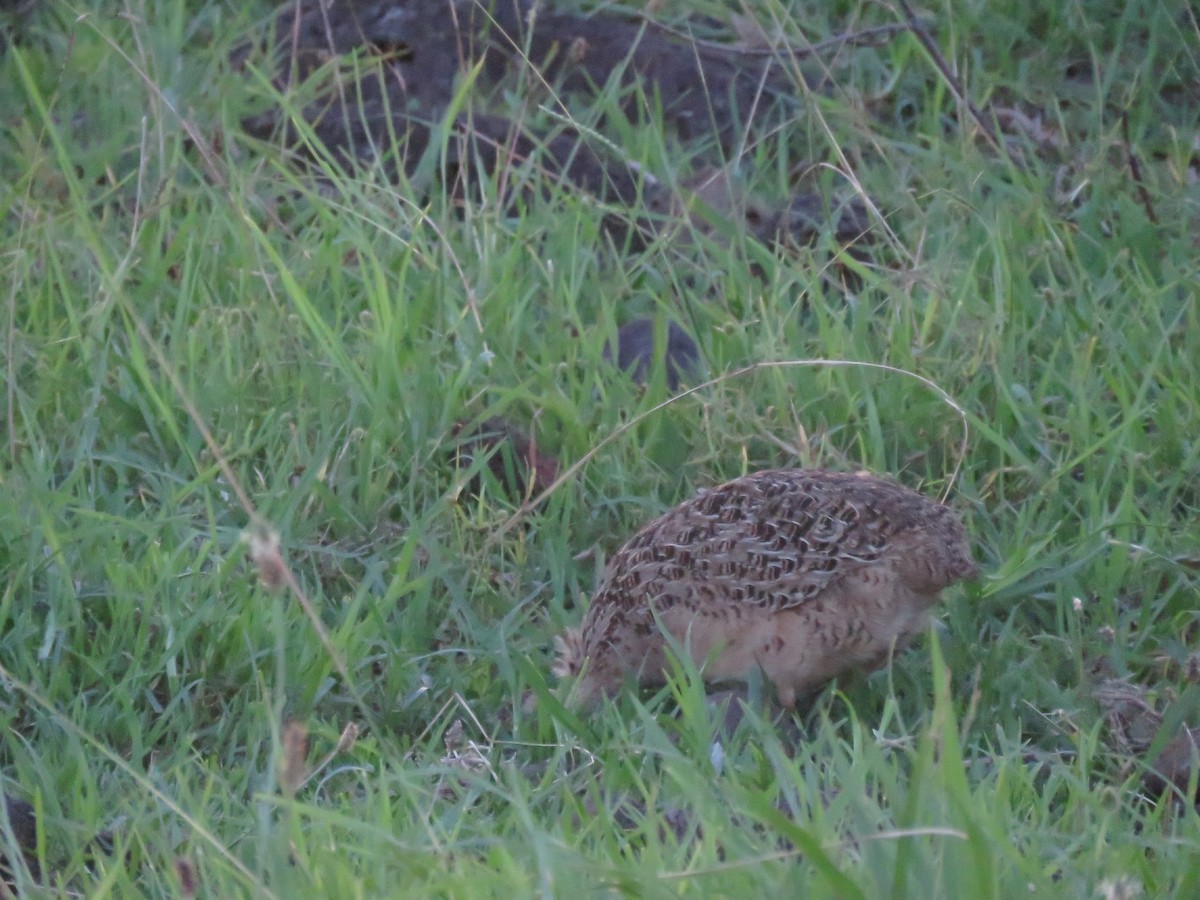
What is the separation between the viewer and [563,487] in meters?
4.37

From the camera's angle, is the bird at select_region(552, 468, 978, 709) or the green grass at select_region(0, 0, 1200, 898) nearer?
the green grass at select_region(0, 0, 1200, 898)

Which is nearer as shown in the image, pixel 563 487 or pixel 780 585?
pixel 780 585

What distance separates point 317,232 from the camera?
17.8ft

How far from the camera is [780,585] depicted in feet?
11.5

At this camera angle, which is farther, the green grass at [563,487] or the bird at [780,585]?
the bird at [780,585]

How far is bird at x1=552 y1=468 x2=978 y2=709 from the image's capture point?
3.47 metres

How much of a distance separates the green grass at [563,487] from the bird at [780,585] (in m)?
0.14

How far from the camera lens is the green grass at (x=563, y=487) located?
2826 millimetres

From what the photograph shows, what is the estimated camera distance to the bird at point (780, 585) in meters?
3.47

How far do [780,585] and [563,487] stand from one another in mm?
1004

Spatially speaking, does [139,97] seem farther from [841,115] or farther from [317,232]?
[841,115]

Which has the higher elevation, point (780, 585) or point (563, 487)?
point (780, 585)

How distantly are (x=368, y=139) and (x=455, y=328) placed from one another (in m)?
1.38

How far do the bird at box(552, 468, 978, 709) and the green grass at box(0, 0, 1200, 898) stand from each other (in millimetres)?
138
